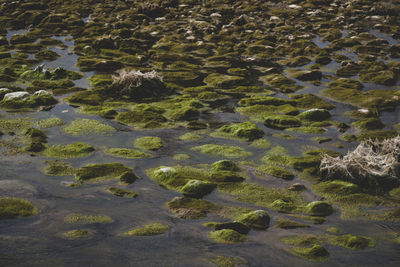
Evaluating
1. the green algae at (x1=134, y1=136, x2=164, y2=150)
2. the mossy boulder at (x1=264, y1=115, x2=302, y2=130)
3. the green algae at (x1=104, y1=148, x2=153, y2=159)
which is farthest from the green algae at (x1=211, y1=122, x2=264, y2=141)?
the green algae at (x1=104, y1=148, x2=153, y2=159)

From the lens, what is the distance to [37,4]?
32750mm

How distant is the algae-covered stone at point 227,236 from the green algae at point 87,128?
551cm

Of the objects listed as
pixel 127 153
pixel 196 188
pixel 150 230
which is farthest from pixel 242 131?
pixel 150 230

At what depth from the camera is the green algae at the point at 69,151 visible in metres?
10.3

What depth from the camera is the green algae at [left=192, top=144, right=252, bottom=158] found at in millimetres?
10547

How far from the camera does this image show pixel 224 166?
9.81 metres

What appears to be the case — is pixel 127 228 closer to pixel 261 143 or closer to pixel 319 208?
pixel 319 208

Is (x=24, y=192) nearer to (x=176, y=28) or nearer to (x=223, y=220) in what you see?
(x=223, y=220)

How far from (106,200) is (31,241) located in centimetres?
169

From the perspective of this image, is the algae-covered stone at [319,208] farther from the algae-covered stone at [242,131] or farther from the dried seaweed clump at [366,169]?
the algae-covered stone at [242,131]

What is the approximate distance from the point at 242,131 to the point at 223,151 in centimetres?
132

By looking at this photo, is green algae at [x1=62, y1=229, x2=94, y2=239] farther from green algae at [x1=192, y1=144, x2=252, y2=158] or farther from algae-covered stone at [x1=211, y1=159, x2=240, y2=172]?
green algae at [x1=192, y1=144, x2=252, y2=158]

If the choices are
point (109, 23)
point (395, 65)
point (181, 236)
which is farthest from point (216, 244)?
point (109, 23)

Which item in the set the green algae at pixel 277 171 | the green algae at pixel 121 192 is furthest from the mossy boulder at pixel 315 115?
the green algae at pixel 121 192
